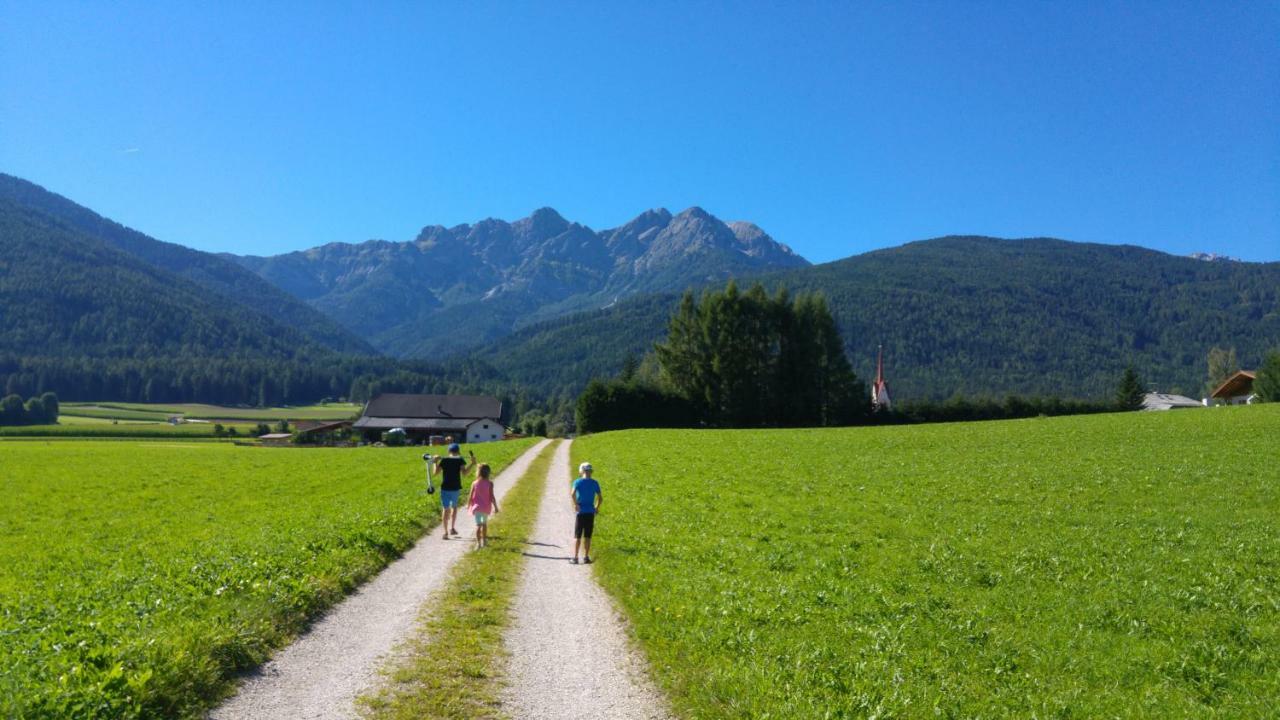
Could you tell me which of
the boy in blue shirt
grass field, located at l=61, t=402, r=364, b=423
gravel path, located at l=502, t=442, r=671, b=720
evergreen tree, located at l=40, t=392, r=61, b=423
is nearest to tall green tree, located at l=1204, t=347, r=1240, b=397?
the boy in blue shirt

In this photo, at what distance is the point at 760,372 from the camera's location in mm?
84062

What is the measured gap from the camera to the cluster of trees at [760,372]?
83.4 metres

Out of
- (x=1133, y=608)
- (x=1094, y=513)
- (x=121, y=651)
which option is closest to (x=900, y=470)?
(x=1094, y=513)

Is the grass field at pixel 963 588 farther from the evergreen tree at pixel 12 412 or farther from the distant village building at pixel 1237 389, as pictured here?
the evergreen tree at pixel 12 412

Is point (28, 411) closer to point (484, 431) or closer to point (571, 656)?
point (484, 431)

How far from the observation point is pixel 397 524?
19484 mm

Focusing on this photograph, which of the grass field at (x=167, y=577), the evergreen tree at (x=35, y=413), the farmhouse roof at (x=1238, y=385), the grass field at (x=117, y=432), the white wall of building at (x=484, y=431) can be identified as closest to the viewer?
the grass field at (x=167, y=577)

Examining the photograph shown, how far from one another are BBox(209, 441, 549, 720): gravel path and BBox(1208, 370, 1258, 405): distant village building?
105 metres

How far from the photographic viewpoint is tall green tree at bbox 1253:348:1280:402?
247 ft

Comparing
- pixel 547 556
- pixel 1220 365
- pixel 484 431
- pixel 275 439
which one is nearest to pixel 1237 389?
pixel 1220 365

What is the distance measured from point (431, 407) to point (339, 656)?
4939 inches

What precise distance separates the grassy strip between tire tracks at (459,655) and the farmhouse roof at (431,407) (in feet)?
383

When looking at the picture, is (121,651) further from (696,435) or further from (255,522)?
(696,435)

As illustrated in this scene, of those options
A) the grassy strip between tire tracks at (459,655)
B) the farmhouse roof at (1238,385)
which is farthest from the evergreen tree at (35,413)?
the farmhouse roof at (1238,385)
